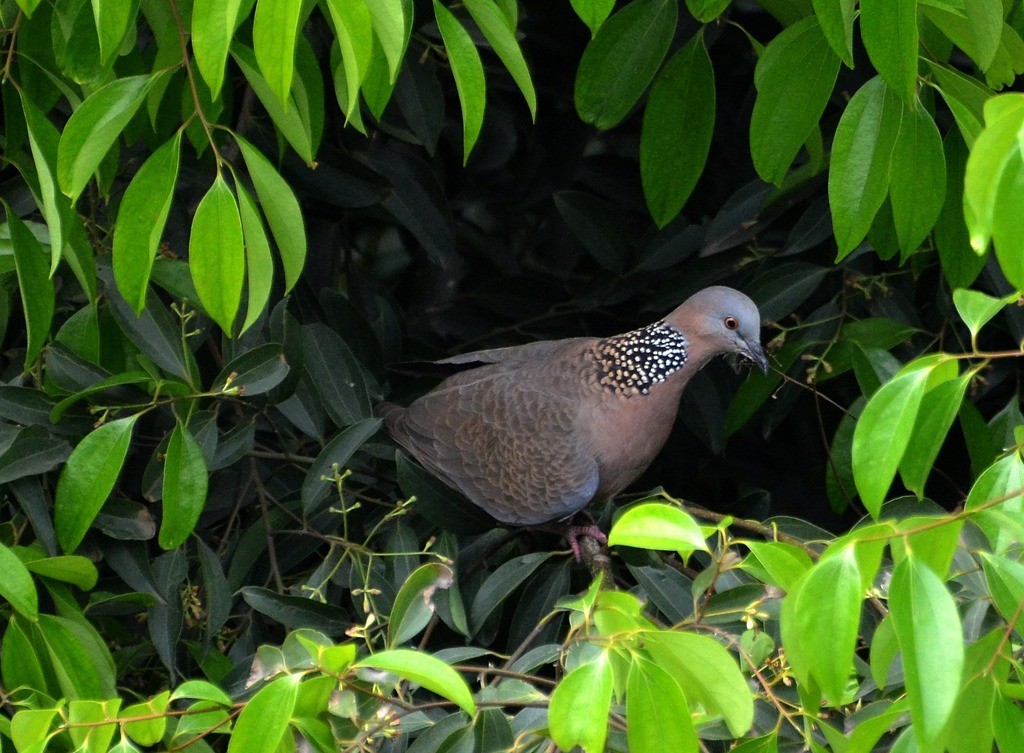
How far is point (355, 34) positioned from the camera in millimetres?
1078

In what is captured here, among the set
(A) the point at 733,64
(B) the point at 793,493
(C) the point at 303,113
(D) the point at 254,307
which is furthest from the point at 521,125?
(D) the point at 254,307

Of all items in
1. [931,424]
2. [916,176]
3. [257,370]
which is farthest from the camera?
[257,370]

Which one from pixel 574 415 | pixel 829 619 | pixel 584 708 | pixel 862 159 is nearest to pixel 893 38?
pixel 862 159

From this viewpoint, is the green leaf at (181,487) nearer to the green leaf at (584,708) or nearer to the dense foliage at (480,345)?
the dense foliage at (480,345)

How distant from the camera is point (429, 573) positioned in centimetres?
137

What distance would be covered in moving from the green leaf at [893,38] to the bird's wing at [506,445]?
1116 millimetres

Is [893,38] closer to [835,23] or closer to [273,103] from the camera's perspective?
[835,23]

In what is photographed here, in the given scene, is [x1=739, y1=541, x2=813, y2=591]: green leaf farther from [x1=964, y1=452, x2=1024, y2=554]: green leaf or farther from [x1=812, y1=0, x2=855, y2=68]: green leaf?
[x1=812, y1=0, x2=855, y2=68]: green leaf

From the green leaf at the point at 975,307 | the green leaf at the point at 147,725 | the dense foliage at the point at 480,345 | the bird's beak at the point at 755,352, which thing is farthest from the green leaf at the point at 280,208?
the bird's beak at the point at 755,352

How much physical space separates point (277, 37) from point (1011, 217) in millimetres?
676

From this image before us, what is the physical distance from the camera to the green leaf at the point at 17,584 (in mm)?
1333

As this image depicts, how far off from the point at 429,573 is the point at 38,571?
0.54 m

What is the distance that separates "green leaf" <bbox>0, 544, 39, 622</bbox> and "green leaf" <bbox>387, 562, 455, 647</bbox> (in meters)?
0.42

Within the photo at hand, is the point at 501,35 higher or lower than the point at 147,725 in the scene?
higher
